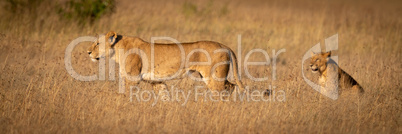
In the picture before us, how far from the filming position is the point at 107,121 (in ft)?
21.3

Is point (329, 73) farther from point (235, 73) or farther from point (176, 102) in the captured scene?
point (176, 102)

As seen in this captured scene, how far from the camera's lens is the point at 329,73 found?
Result: 848 centimetres

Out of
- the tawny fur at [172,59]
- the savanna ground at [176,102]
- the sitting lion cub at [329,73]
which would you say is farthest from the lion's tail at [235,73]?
the sitting lion cub at [329,73]

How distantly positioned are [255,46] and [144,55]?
19.5 ft

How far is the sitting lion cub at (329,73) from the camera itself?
328 inches

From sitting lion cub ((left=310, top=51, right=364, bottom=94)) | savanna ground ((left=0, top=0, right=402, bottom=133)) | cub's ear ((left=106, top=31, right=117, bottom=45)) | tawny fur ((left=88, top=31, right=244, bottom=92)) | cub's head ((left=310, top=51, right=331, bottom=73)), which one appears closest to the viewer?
savanna ground ((left=0, top=0, right=402, bottom=133))

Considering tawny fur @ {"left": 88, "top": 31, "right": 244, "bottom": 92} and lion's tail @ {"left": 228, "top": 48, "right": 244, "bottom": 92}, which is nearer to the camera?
tawny fur @ {"left": 88, "top": 31, "right": 244, "bottom": 92}


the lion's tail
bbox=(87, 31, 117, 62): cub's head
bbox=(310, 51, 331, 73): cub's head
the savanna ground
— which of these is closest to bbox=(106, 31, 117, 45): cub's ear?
bbox=(87, 31, 117, 62): cub's head

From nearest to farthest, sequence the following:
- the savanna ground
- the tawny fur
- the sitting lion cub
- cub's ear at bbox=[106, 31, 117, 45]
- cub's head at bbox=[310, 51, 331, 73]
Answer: the savanna ground
the tawny fur
cub's ear at bbox=[106, 31, 117, 45]
the sitting lion cub
cub's head at bbox=[310, 51, 331, 73]

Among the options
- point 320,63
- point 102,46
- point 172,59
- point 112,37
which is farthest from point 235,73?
point 102,46

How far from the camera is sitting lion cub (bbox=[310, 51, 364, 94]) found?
27.4 ft

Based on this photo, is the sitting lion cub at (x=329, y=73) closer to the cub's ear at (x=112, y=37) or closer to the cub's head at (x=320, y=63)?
the cub's head at (x=320, y=63)

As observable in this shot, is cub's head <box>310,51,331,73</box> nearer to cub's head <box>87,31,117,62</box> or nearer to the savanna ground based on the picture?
the savanna ground

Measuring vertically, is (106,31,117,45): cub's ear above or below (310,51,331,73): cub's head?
above
